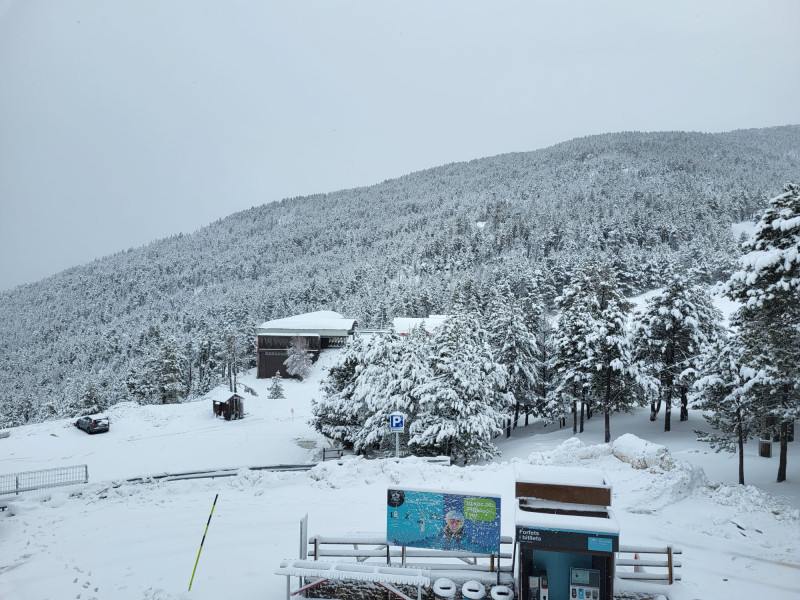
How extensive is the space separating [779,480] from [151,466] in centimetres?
3562

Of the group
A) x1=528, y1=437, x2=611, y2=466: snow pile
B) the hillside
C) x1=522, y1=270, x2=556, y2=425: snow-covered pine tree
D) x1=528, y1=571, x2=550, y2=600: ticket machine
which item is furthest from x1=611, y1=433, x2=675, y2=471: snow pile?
the hillside

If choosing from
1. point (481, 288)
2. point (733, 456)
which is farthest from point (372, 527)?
point (481, 288)

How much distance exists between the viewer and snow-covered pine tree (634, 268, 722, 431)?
29750 mm

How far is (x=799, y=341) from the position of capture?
47.2 ft

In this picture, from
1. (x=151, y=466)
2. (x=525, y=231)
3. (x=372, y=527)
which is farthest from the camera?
(x=525, y=231)

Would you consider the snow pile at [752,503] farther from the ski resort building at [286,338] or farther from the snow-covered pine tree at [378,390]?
the ski resort building at [286,338]

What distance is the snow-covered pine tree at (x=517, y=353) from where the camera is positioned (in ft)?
120

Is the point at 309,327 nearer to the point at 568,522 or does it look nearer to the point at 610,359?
the point at 610,359

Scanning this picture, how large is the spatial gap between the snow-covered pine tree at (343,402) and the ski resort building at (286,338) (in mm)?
41961

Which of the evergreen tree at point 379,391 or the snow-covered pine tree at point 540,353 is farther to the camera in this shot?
the snow-covered pine tree at point 540,353

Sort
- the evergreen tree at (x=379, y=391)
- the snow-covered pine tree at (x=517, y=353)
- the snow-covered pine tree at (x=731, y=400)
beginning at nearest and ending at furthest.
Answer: the snow-covered pine tree at (x=731, y=400)
the evergreen tree at (x=379, y=391)
the snow-covered pine tree at (x=517, y=353)

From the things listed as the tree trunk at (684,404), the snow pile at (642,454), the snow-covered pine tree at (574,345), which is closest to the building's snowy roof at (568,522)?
the snow pile at (642,454)

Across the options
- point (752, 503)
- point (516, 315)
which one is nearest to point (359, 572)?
point (752, 503)

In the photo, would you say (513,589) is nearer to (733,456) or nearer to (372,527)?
(372,527)
